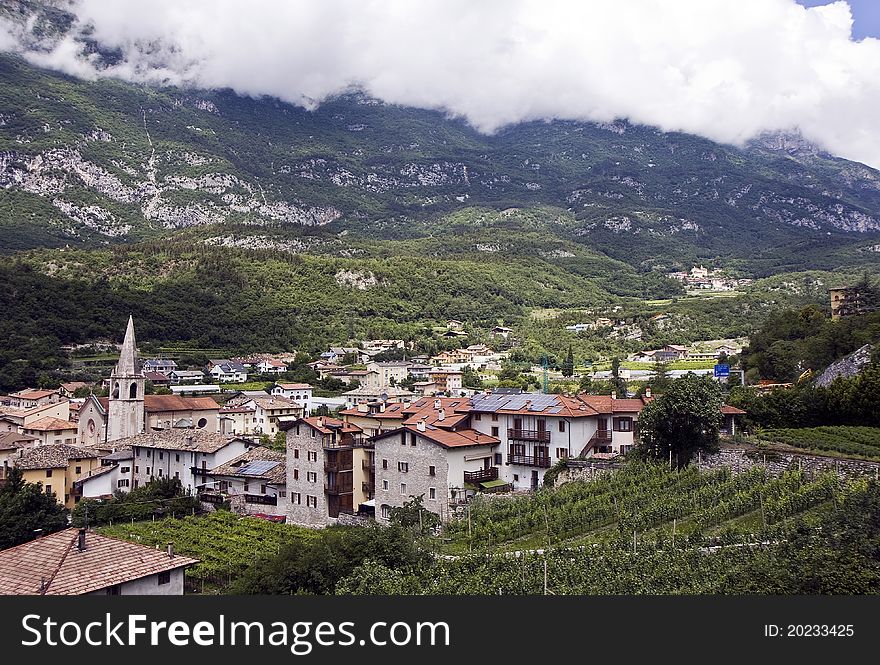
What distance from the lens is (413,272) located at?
163500mm

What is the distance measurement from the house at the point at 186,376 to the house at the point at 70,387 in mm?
9859

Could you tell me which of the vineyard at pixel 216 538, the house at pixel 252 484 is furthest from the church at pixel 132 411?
the vineyard at pixel 216 538

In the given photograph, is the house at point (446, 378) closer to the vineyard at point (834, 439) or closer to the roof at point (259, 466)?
the roof at point (259, 466)

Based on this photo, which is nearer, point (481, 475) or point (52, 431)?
point (481, 475)

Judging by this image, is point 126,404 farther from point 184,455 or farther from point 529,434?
point 529,434

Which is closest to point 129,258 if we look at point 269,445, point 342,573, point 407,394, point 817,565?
point 407,394

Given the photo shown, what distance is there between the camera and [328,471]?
144 feet

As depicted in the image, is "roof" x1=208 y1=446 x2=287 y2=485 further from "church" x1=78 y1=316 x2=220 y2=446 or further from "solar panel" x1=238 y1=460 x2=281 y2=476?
"church" x1=78 y1=316 x2=220 y2=446

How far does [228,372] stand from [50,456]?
47.3m

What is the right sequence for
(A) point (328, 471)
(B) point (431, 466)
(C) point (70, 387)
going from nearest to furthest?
(B) point (431, 466) < (A) point (328, 471) < (C) point (70, 387)

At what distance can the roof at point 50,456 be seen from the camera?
172 ft

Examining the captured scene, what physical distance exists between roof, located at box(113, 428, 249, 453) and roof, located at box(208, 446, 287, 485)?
1.25m

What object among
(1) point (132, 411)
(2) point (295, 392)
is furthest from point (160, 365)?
(1) point (132, 411)

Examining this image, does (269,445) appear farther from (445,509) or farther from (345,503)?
(445,509)
